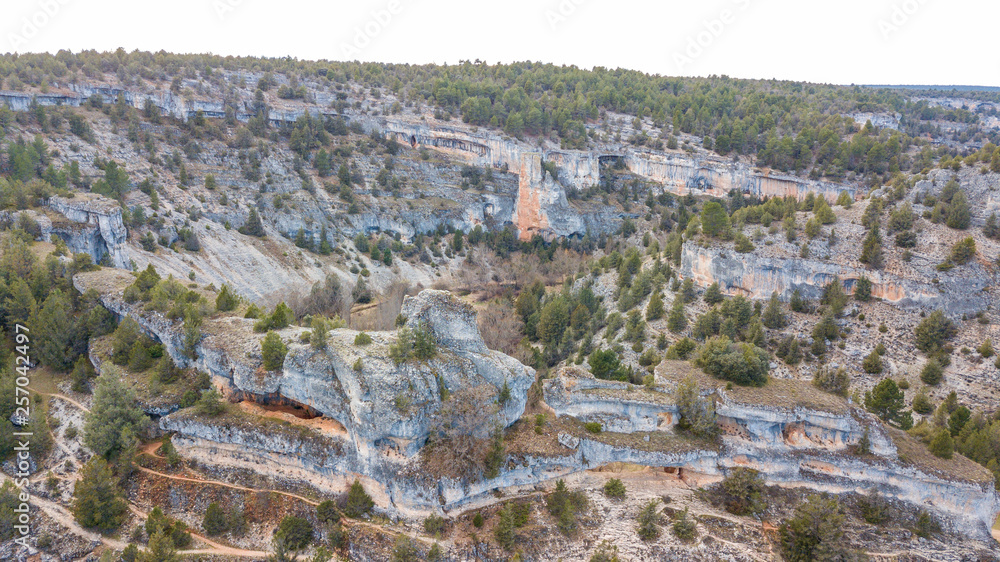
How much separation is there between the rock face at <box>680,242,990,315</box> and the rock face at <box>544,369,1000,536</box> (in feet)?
59.5

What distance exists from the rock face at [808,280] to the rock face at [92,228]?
48980 millimetres

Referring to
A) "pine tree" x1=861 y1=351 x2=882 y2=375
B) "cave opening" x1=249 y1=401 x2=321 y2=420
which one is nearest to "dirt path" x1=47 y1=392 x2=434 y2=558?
"cave opening" x1=249 y1=401 x2=321 y2=420

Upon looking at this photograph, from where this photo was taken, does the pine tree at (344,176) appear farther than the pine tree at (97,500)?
Yes

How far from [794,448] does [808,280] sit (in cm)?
2265

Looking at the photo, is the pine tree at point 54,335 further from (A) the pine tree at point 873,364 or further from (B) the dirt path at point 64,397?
(A) the pine tree at point 873,364

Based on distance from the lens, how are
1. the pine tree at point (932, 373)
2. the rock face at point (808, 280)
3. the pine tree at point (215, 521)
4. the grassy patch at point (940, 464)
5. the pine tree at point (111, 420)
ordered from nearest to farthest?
the pine tree at point (215, 521) → the pine tree at point (111, 420) → the grassy patch at point (940, 464) → the pine tree at point (932, 373) → the rock face at point (808, 280)

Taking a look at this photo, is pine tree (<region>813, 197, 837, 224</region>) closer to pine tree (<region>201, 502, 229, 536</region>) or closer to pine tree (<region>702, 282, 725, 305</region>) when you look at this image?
pine tree (<region>702, 282, 725, 305</region>)

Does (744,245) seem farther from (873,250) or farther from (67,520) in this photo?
(67,520)

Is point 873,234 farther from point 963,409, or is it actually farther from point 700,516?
point 700,516

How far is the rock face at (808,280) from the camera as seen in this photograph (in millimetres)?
40250

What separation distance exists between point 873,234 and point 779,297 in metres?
8.74

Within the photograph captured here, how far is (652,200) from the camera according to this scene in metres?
84.4

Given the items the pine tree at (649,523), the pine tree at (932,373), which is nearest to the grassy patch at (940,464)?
the pine tree at (932,373)

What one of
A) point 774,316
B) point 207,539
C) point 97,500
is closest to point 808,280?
point 774,316
